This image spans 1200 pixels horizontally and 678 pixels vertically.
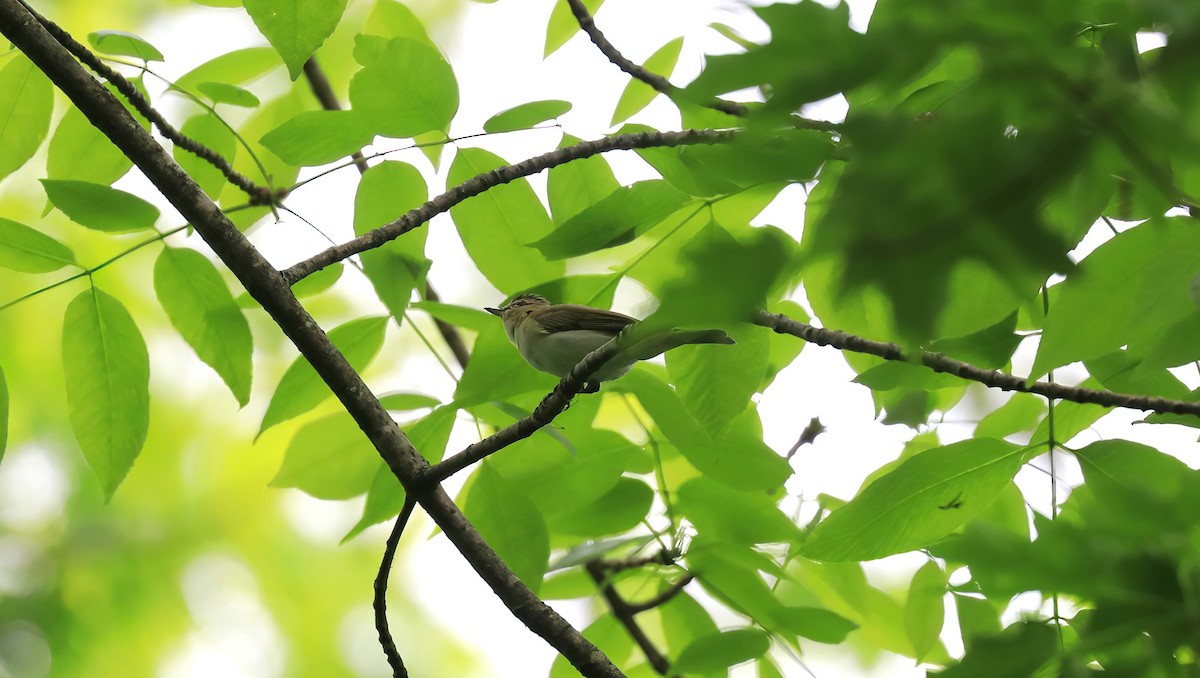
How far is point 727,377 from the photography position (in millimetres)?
1973

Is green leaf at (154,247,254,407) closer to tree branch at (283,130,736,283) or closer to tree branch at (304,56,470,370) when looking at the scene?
tree branch at (283,130,736,283)

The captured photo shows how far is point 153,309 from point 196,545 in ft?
6.44

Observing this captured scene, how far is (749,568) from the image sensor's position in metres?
2.24

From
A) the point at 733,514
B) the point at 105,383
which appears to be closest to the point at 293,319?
the point at 105,383

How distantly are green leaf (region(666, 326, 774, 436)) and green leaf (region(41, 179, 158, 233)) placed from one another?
1300 millimetres

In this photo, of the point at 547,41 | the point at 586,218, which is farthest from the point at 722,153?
the point at 547,41

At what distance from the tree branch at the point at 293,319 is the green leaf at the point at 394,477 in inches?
10.3

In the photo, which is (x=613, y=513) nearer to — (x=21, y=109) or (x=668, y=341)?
(x=668, y=341)

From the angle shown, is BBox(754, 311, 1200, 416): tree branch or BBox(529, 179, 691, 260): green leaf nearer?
BBox(754, 311, 1200, 416): tree branch

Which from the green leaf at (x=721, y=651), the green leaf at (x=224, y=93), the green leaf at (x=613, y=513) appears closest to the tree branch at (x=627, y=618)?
the green leaf at (x=613, y=513)

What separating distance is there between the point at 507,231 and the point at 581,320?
48 cm

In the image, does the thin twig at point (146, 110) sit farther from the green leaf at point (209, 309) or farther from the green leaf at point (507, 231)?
the green leaf at point (507, 231)

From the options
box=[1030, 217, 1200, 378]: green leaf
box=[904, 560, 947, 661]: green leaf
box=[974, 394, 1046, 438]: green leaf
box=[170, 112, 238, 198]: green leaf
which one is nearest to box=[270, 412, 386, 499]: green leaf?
box=[170, 112, 238, 198]: green leaf

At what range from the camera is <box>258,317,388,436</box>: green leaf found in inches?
92.9
